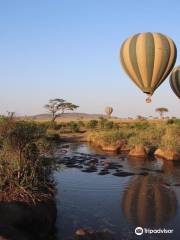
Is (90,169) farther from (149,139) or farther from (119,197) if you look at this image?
(149,139)

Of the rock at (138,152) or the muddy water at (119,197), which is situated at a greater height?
the rock at (138,152)

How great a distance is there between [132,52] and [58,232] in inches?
740

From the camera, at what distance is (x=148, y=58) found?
28.6 meters

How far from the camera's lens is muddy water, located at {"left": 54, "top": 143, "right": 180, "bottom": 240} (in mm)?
13766

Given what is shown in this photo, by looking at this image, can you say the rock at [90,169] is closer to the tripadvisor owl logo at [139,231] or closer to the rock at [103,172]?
the rock at [103,172]

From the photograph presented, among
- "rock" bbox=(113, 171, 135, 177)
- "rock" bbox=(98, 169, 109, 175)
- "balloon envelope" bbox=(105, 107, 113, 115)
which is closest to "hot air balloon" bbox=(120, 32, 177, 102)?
"rock" bbox=(98, 169, 109, 175)

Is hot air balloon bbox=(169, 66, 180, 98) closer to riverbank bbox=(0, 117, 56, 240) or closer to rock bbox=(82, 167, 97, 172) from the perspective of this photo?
rock bbox=(82, 167, 97, 172)

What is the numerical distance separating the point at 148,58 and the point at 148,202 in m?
14.4

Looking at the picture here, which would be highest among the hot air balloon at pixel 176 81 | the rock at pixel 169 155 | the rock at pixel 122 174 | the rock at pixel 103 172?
the hot air balloon at pixel 176 81

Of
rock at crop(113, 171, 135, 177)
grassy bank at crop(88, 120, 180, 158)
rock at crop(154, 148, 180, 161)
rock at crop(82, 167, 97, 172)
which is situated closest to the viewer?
rock at crop(113, 171, 135, 177)

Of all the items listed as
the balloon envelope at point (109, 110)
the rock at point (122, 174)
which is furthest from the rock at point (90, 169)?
the balloon envelope at point (109, 110)

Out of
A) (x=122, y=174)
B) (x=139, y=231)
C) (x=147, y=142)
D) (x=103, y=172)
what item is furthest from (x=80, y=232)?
(x=147, y=142)

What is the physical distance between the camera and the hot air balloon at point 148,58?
28.4m

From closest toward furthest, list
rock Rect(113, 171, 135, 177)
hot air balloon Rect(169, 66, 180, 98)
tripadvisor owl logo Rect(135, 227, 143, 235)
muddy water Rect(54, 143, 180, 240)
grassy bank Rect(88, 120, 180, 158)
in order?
tripadvisor owl logo Rect(135, 227, 143, 235) → muddy water Rect(54, 143, 180, 240) → rock Rect(113, 171, 135, 177) → grassy bank Rect(88, 120, 180, 158) → hot air balloon Rect(169, 66, 180, 98)
